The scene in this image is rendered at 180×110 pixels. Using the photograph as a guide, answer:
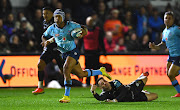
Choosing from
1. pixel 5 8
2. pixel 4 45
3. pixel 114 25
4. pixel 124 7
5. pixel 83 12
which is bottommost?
pixel 4 45

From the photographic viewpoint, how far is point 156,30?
19.5 m

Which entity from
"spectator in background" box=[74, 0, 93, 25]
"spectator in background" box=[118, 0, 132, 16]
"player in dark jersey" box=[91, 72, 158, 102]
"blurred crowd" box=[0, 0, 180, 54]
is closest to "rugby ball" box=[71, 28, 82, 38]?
"player in dark jersey" box=[91, 72, 158, 102]

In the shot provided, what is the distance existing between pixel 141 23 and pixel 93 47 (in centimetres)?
Answer: 434

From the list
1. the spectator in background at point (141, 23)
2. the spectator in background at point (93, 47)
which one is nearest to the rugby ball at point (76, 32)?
the spectator in background at point (93, 47)

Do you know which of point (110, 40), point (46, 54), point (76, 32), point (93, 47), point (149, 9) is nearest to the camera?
point (76, 32)

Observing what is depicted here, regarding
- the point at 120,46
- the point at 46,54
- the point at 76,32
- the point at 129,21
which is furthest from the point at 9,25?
the point at 76,32

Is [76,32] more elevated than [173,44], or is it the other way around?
[76,32]

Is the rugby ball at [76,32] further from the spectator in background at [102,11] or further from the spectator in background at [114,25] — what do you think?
the spectator in background at [102,11]

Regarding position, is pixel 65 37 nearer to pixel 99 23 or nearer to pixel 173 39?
pixel 173 39

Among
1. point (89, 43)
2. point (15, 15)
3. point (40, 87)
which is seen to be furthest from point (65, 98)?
point (15, 15)

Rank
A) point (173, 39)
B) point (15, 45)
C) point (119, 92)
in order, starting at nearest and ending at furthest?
1. point (119, 92)
2. point (173, 39)
3. point (15, 45)

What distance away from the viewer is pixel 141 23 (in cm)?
1917

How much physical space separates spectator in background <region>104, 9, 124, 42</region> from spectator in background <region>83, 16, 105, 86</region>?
296cm

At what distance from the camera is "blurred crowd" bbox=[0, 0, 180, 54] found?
1702cm
